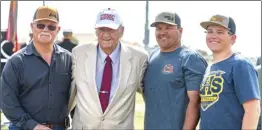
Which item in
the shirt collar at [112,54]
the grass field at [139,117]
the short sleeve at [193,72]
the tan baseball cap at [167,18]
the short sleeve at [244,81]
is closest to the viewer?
the short sleeve at [244,81]

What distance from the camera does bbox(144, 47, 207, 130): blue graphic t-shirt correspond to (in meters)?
4.18

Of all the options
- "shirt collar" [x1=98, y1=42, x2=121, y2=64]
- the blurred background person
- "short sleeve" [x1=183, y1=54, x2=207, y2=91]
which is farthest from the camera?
the blurred background person

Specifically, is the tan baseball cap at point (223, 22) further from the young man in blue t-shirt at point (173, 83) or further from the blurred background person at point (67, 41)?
the blurred background person at point (67, 41)

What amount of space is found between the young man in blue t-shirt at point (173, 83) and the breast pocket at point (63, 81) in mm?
780

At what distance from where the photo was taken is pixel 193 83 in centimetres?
414

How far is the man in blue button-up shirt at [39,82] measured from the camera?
13.7 ft

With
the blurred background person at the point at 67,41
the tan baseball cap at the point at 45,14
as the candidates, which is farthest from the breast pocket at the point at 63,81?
the blurred background person at the point at 67,41

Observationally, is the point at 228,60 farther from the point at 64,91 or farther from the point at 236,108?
the point at 64,91

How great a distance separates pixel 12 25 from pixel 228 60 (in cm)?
709

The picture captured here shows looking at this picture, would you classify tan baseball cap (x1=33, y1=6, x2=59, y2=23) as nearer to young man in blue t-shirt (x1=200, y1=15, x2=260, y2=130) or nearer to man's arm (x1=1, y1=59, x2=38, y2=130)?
man's arm (x1=1, y1=59, x2=38, y2=130)

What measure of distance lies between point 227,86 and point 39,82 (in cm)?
169

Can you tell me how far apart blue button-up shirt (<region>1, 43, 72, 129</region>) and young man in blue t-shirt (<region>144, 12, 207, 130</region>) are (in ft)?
2.83

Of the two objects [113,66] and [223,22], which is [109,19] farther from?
[223,22]

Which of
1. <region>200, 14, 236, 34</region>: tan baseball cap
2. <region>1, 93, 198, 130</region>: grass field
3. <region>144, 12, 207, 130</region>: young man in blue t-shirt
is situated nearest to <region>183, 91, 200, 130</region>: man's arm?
<region>144, 12, 207, 130</region>: young man in blue t-shirt
